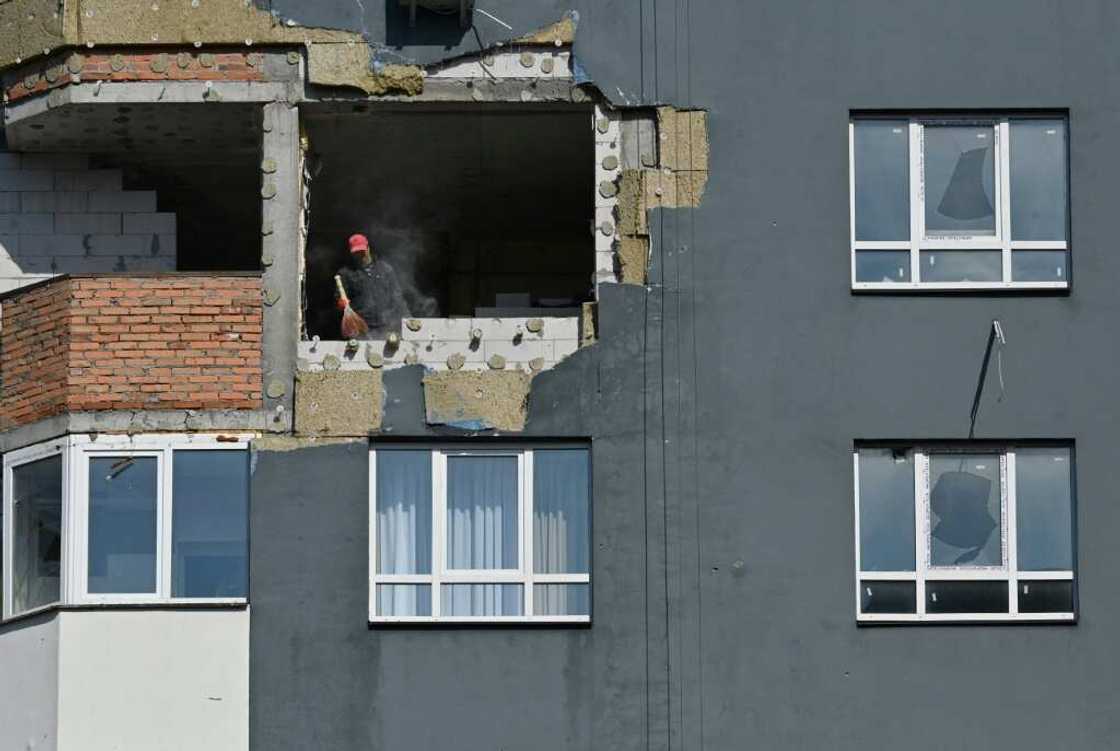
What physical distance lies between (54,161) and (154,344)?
3.03 meters

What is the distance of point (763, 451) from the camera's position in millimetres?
25281

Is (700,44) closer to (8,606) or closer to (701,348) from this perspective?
(701,348)

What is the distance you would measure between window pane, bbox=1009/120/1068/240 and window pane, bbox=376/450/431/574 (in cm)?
541

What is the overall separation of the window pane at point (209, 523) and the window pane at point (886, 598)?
201 inches

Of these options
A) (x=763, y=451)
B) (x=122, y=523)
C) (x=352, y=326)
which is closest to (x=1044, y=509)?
(x=763, y=451)

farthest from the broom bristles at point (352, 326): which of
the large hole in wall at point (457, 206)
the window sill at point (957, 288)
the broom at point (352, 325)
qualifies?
the window sill at point (957, 288)

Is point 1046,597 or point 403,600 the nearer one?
point 1046,597

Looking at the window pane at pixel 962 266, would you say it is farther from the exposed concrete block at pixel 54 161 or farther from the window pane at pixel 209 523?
the exposed concrete block at pixel 54 161

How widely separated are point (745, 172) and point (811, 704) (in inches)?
178

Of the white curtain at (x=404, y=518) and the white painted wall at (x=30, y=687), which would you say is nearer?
the white painted wall at (x=30, y=687)

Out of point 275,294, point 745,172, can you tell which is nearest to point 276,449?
point 275,294

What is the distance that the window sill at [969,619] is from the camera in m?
25.0

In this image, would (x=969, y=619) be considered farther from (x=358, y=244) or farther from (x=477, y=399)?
(x=358, y=244)

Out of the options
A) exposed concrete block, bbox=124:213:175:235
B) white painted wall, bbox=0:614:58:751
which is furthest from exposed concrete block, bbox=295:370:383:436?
exposed concrete block, bbox=124:213:175:235
